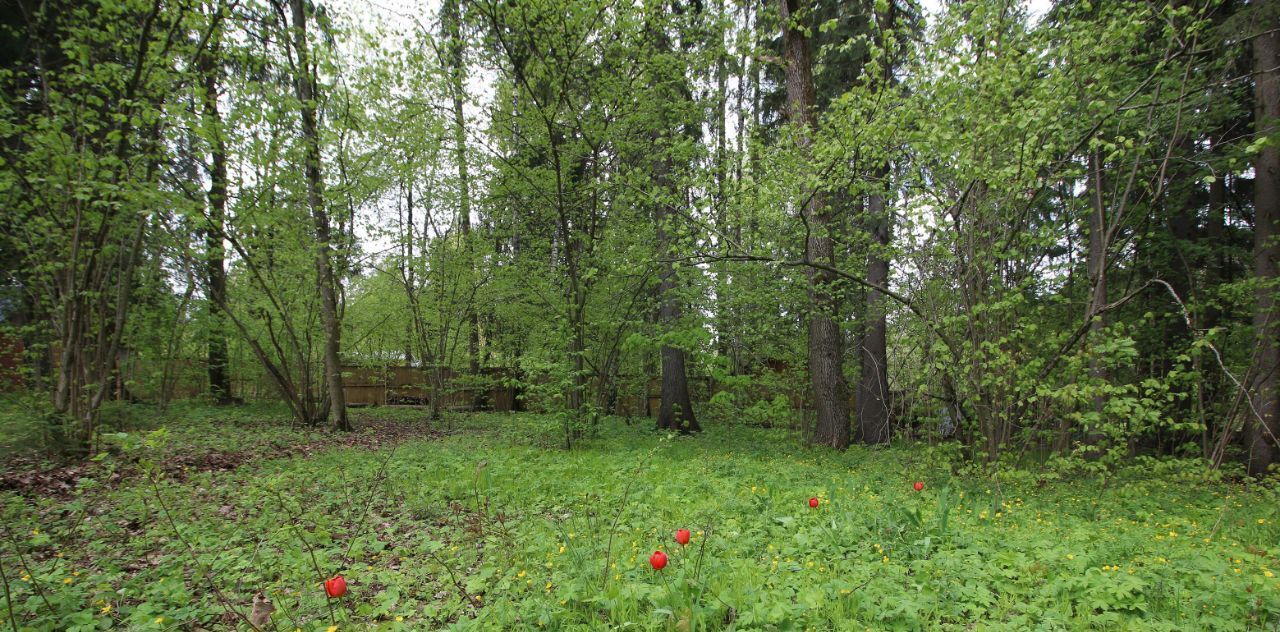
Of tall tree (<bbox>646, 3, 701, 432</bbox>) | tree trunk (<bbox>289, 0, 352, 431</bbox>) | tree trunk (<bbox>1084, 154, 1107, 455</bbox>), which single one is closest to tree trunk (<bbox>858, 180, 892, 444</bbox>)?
tree trunk (<bbox>1084, 154, 1107, 455</bbox>)

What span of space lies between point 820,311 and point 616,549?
21.5ft

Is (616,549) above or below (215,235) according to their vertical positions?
below

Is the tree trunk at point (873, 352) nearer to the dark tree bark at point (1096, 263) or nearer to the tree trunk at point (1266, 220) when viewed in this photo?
the dark tree bark at point (1096, 263)

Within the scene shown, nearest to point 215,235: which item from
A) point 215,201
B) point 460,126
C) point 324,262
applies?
point 215,201

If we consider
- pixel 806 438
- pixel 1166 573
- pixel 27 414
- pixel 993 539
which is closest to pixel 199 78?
pixel 27 414

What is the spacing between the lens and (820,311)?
8.80 meters

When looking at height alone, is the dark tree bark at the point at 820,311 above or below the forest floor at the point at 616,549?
above

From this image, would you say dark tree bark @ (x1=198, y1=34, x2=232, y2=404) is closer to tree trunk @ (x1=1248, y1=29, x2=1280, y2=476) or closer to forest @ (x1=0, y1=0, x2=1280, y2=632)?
forest @ (x1=0, y1=0, x2=1280, y2=632)

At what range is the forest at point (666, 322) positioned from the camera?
9.32ft

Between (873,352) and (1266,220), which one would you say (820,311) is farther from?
(1266,220)

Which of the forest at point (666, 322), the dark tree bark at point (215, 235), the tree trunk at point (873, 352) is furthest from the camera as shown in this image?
the tree trunk at point (873, 352)

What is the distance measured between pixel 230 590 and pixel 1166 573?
15.8 feet

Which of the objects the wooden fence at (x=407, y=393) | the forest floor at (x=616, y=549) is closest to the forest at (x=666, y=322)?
the forest floor at (x=616, y=549)

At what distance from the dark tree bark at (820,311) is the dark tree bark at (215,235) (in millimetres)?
7357
